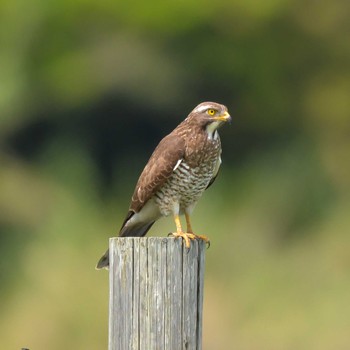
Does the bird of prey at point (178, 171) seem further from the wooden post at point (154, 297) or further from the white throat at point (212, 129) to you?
the wooden post at point (154, 297)

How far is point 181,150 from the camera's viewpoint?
5.76m

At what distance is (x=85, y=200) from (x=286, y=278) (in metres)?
2.96

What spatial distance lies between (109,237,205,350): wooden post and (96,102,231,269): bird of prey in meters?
1.56

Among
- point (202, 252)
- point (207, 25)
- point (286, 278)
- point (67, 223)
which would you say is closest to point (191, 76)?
point (207, 25)

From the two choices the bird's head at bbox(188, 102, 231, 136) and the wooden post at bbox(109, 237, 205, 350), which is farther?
the bird's head at bbox(188, 102, 231, 136)

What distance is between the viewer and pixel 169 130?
15.3 meters

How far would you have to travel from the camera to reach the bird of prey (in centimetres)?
569

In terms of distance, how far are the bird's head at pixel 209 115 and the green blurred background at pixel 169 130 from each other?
316 centimetres

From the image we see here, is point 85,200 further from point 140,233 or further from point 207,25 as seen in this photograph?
point 140,233

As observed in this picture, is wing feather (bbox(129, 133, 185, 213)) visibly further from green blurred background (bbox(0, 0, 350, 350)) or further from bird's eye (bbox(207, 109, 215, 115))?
green blurred background (bbox(0, 0, 350, 350))

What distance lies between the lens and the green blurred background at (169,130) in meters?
9.63

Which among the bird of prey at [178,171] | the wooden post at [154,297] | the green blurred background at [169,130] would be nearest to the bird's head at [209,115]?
the bird of prey at [178,171]

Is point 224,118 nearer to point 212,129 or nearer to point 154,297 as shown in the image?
point 212,129

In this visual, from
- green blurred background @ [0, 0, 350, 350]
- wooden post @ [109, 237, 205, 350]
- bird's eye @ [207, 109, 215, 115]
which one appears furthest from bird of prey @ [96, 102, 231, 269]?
green blurred background @ [0, 0, 350, 350]
